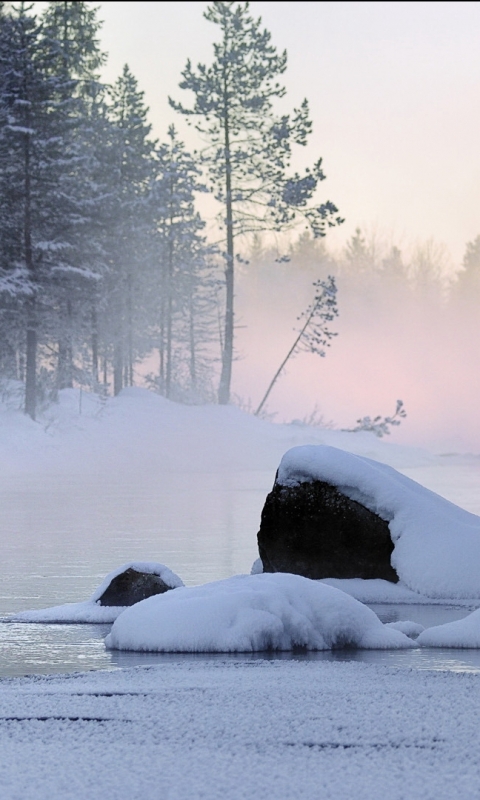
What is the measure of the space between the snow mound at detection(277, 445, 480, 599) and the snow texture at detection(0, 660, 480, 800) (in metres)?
3.40

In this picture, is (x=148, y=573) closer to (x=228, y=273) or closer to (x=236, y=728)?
(x=236, y=728)

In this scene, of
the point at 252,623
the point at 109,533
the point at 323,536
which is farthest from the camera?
the point at 109,533

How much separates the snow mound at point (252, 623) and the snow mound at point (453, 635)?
136 millimetres

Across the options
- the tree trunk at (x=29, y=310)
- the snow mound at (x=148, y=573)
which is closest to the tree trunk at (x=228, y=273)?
the tree trunk at (x=29, y=310)

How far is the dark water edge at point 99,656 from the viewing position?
20.2 ft

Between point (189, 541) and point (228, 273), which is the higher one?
Result: point (228, 273)

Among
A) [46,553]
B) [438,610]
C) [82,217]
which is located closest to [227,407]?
[82,217]

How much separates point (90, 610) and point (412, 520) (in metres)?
2.88

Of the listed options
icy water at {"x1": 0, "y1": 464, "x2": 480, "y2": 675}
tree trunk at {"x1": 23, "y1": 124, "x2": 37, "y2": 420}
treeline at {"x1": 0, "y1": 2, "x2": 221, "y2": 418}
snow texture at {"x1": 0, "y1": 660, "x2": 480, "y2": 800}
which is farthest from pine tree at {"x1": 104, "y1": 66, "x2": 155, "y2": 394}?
snow texture at {"x1": 0, "y1": 660, "x2": 480, "y2": 800}

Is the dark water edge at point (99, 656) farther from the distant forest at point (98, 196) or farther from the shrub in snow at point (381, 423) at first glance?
the shrub in snow at point (381, 423)

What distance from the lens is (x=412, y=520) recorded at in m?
9.33

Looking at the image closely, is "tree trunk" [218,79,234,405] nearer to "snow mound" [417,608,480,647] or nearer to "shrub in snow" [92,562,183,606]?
"shrub in snow" [92,562,183,606]

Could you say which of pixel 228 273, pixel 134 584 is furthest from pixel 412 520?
pixel 228 273

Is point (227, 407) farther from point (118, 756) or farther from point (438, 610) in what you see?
point (118, 756)
